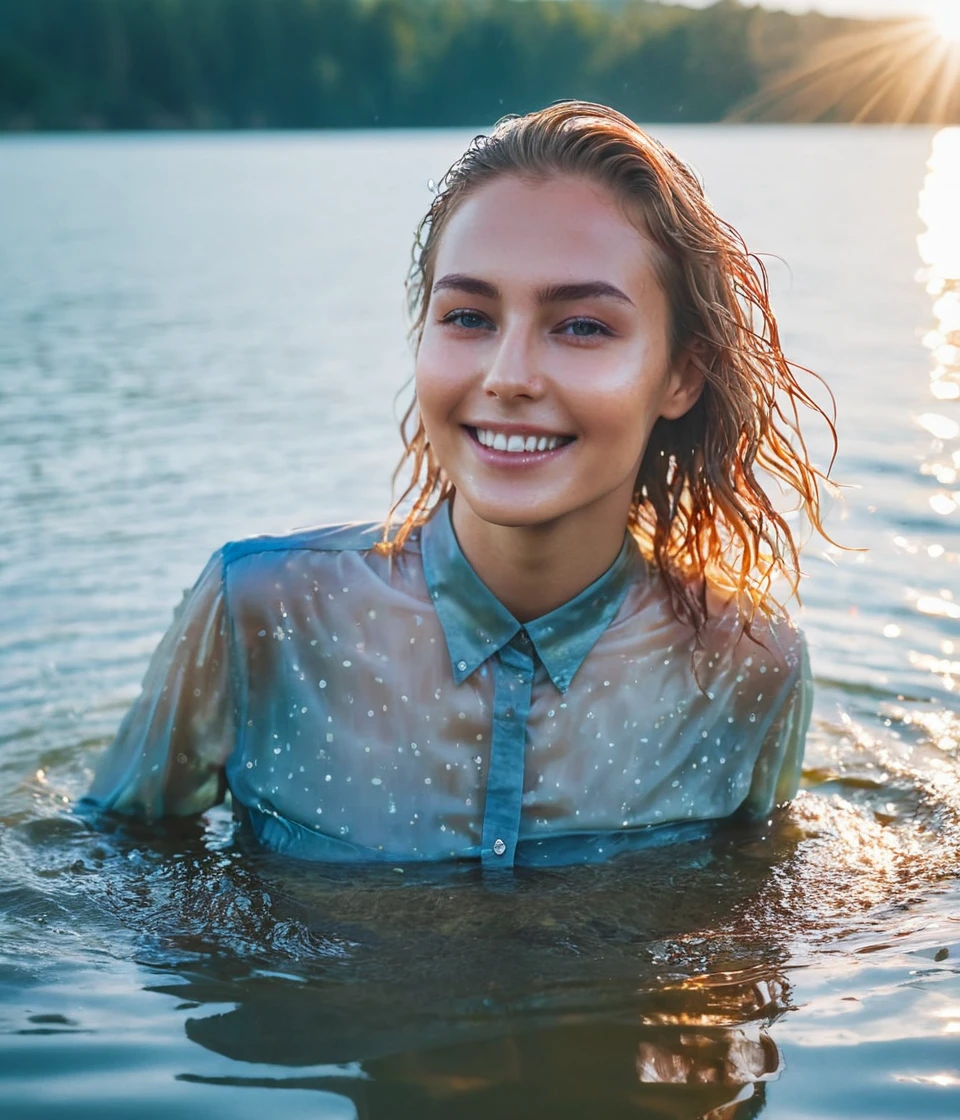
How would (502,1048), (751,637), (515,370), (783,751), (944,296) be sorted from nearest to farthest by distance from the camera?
1. (502,1048)
2. (515,370)
3. (751,637)
4. (783,751)
5. (944,296)

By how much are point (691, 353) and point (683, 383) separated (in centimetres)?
7

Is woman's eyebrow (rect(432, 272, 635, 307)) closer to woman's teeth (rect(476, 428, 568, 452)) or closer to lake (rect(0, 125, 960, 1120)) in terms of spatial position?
woman's teeth (rect(476, 428, 568, 452))

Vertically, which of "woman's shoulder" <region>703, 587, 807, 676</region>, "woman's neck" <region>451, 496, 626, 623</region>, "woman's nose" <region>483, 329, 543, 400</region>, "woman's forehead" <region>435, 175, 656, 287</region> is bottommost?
"woman's shoulder" <region>703, 587, 807, 676</region>

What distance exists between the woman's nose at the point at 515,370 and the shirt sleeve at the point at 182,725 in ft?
2.57

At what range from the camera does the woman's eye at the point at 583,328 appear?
3.16 meters

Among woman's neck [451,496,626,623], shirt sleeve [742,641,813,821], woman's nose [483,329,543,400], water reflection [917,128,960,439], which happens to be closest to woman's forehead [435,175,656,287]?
woman's nose [483,329,543,400]

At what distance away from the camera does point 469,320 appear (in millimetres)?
3209

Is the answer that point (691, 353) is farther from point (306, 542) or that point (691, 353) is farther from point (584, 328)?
point (306, 542)

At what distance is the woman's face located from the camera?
3121mm

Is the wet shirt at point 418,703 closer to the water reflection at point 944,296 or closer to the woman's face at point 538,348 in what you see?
the woman's face at point 538,348

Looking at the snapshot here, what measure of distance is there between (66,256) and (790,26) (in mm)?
12412

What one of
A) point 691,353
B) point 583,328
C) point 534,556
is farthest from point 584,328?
point 534,556

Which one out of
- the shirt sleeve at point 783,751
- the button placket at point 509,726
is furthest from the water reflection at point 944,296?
the button placket at point 509,726

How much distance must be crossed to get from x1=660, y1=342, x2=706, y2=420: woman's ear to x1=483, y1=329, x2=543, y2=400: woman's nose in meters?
0.42
